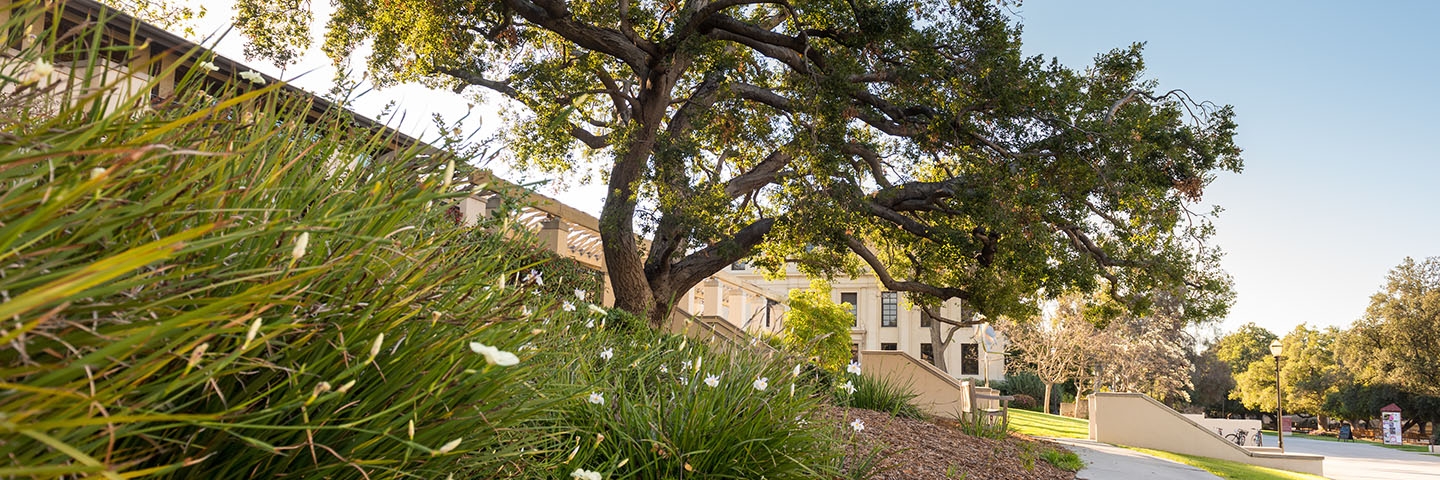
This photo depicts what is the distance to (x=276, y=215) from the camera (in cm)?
164

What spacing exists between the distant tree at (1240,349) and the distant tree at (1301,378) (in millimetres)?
7162

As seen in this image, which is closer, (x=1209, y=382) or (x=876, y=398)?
(x=876, y=398)

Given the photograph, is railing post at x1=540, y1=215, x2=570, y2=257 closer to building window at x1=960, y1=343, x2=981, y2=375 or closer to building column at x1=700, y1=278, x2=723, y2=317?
building column at x1=700, y1=278, x2=723, y2=317

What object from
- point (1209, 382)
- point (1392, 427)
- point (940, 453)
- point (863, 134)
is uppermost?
point (863, 134)

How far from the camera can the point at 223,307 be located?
1.25 meters

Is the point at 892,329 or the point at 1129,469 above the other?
the point at 892,329

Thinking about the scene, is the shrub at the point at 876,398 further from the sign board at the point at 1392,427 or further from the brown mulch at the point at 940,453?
the sign board at the point at 1392,427

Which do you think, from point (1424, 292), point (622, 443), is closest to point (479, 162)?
point (622, 443)

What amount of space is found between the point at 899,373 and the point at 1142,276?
12.1 ft

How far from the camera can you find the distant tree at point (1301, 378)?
124ft

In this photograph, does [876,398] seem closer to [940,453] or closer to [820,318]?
[940,453]

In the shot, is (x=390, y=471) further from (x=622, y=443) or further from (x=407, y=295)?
(x=622, y=443)

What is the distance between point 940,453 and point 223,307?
5980 mm

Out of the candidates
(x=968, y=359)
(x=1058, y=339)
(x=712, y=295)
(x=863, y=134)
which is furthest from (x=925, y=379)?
(x=968, y=359)
